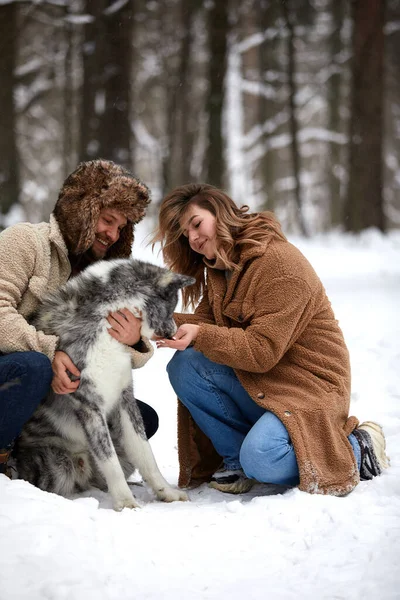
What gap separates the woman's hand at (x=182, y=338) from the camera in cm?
341

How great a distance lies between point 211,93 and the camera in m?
12.0

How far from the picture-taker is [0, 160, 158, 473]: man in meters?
3.11

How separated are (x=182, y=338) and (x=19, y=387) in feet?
2.88

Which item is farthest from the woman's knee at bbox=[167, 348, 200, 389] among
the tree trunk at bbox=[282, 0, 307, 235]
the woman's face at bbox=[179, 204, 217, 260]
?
the tree trunk at bbox=[282, 0, 307, 235]

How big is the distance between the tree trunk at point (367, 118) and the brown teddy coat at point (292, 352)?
31.7 ft

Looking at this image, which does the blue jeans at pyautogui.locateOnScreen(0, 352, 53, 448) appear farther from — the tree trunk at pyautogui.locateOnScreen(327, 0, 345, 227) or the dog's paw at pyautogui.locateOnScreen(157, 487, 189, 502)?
the tree trunk at pyautogui.locateOnScreen(327, 0, 345, 227)

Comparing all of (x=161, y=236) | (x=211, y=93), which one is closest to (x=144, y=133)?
(x=211, y=93)

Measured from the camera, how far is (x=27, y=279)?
130 inches

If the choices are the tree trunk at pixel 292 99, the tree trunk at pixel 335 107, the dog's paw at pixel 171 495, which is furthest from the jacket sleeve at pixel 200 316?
the tree trunk at pixel 335 107

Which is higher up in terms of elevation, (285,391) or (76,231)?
(76,231)

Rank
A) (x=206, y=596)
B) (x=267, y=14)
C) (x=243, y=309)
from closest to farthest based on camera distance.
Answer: (x=206, y=596)
(x=243, y=309)
(x=267, y=14)

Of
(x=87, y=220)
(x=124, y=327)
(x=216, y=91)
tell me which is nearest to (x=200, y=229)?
(x=87, y=220)

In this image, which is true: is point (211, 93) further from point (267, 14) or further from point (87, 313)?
point (87, 313)

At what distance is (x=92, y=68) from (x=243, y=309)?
→ 8.73m
